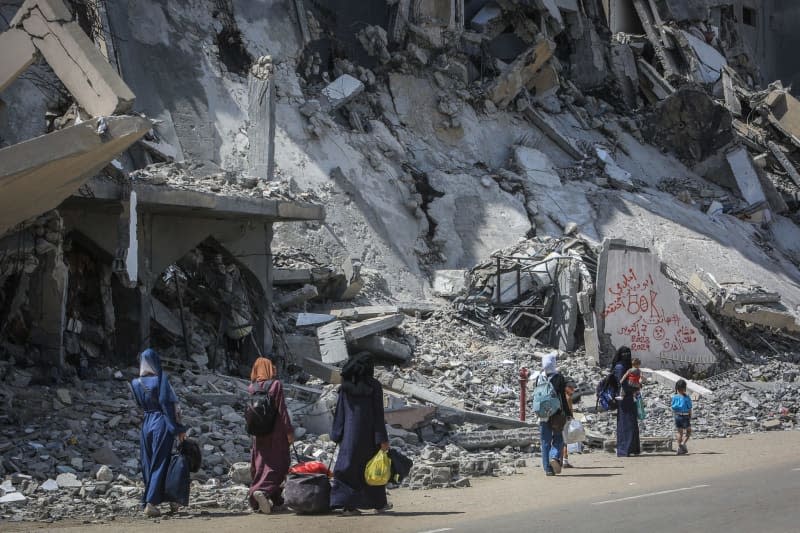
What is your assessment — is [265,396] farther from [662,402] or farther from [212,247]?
[662,402]

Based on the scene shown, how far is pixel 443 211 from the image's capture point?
2355 centimetres

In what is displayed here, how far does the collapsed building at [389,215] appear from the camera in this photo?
36.2 ft

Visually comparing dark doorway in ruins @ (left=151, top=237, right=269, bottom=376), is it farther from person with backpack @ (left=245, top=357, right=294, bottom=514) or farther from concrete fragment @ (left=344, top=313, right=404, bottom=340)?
person with backpack @ (left=245, top=357, right=294, bottom=514)

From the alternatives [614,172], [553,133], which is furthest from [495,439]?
[553,133]

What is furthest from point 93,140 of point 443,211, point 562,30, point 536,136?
point 562,30

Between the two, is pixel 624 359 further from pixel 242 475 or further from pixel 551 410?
pixel 242 475

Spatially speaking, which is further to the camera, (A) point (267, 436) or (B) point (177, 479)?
(A) point (267, 436)

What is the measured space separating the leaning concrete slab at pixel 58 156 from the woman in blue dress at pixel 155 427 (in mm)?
2463

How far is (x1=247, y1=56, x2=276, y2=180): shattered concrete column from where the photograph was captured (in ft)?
61.3

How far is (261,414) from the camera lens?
25.7ft

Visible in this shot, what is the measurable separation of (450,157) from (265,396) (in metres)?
17.9

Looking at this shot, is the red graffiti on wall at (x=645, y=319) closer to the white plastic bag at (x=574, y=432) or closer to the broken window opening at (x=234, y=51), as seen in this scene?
the white plastic bag at (x=574, y=432)

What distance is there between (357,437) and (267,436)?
67cm

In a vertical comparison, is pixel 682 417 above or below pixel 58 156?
below
